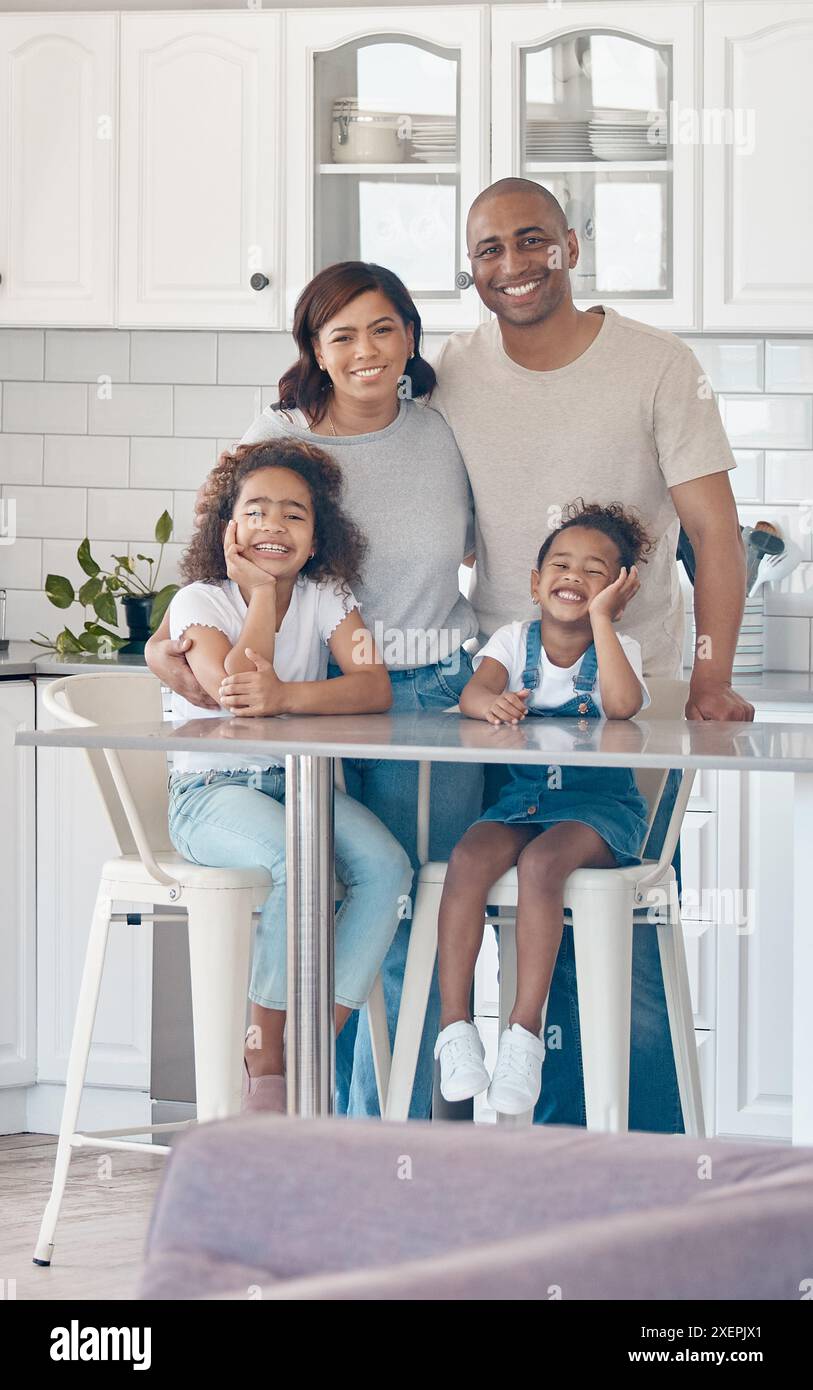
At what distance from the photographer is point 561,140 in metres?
3.40

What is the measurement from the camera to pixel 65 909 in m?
3.36

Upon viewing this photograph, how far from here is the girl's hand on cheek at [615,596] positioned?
219cm

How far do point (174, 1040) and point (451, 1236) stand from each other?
249cm

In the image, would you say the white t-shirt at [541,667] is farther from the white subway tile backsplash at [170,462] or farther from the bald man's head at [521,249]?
the white subway tile backsplash at [170,462]

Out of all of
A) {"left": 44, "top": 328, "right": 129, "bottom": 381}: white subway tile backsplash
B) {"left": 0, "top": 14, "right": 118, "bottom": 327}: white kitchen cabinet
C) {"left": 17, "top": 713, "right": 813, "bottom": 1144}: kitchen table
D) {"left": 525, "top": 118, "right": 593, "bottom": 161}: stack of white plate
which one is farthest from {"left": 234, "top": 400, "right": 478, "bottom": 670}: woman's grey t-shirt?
{"left": 44, "top": 328, "right": 129, "bottom": 381}: white subway tile backsplash

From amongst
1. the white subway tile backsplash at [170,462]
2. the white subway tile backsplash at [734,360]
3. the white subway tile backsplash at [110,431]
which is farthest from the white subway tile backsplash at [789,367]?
the white subway tile backsplash at [170,462]

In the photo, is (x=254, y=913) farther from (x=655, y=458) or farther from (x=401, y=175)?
(x=401, y=175)

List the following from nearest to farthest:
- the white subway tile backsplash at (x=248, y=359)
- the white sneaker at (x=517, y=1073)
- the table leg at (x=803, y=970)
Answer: the table leg at (x=803, y=970), the white sneaker at (x=517, y=1073), the white subway tile backsplash at (x=248, y=359)

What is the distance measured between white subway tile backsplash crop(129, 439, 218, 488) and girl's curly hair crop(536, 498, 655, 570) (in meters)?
1.65

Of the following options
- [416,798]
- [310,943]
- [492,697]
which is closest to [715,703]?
[492,697]

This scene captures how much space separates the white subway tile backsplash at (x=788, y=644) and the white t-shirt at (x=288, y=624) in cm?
156

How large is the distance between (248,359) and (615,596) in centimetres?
186

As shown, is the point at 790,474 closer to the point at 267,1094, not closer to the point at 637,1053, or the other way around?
the point at 637,1053
